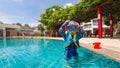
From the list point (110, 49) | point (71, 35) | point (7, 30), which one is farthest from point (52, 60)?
point (7, 30)

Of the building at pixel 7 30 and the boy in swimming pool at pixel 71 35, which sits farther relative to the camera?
the building at pixel 7 30

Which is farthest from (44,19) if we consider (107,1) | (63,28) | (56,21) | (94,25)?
(63,28)

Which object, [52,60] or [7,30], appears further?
[7,30]

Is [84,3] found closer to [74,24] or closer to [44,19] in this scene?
[74,24]

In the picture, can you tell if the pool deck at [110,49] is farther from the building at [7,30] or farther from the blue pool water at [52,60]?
the building at [7,30]

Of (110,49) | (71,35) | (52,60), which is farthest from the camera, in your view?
(110,49)

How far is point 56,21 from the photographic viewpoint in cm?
3825

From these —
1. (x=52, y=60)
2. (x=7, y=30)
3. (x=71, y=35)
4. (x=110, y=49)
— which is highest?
(x=7, y=30)

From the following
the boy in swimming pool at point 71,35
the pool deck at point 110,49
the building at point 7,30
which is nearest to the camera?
the boy in swimming pool at point 71,35

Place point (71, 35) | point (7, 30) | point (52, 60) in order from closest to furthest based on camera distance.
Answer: point (71, 35) < point (52, 60) < point (7, 30)

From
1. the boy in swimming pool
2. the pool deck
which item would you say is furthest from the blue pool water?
the boy in swimming pool

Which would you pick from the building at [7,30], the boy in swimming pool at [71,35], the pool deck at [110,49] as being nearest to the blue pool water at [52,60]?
the pool deck at [110,49]

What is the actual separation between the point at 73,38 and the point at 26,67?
2.58m

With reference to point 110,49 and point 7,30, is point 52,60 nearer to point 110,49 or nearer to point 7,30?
point 110,49
